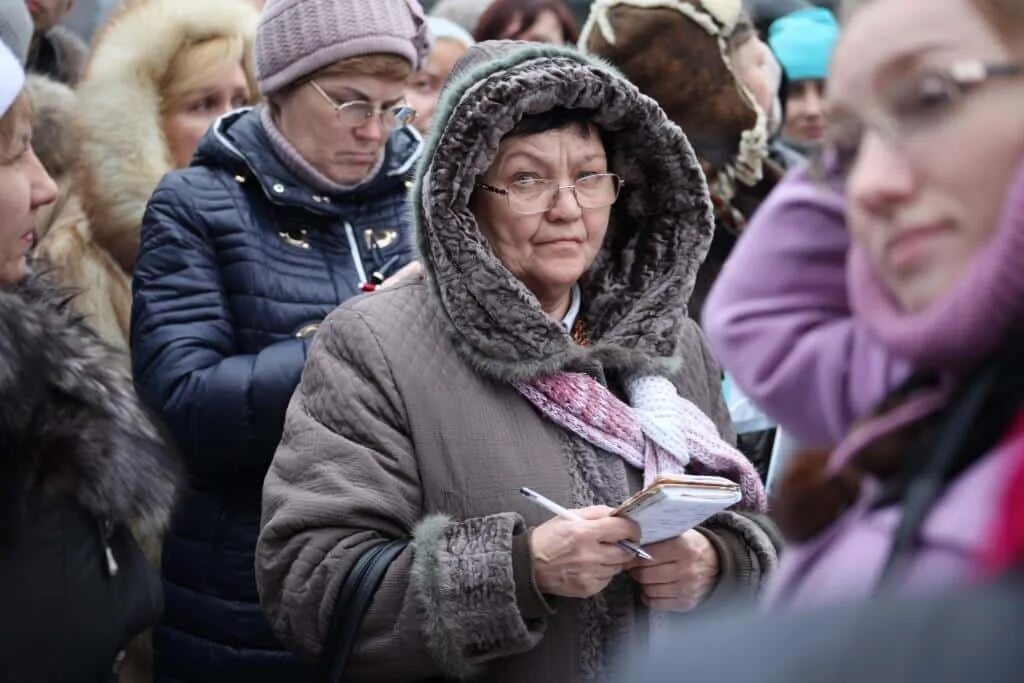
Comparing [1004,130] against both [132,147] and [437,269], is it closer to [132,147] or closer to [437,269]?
[437,269]

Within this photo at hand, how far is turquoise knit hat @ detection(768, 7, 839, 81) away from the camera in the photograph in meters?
5.94

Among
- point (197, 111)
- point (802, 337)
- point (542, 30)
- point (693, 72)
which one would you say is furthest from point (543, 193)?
point (542, 30)

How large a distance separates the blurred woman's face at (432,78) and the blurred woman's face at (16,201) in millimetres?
2389

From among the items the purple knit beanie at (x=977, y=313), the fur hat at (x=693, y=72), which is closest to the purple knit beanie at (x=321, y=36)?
the fur hat at (x=693, y=72)

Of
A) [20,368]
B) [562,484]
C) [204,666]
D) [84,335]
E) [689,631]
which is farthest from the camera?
[204,666]

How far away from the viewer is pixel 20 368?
232 cm

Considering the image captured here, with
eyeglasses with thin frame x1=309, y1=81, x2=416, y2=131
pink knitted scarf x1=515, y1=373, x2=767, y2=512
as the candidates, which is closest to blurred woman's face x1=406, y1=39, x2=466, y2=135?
eyeglasses with thin frame x1=309, y1=81, x2=416, y2=131

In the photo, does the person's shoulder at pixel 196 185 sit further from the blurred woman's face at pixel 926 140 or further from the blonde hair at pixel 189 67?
the blurred woman's face at pixel 926 140

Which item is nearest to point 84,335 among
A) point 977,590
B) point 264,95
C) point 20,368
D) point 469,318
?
point 20,368

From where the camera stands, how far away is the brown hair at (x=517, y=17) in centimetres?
519

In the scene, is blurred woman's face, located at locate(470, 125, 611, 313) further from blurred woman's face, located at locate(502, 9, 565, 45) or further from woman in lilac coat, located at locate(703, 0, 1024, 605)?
blurred woman's face, located at locate(502, 9, 565, 45)

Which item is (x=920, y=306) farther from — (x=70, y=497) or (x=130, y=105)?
(x=130, y=105)

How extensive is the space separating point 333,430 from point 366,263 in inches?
37.2

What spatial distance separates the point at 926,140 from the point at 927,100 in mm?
30
